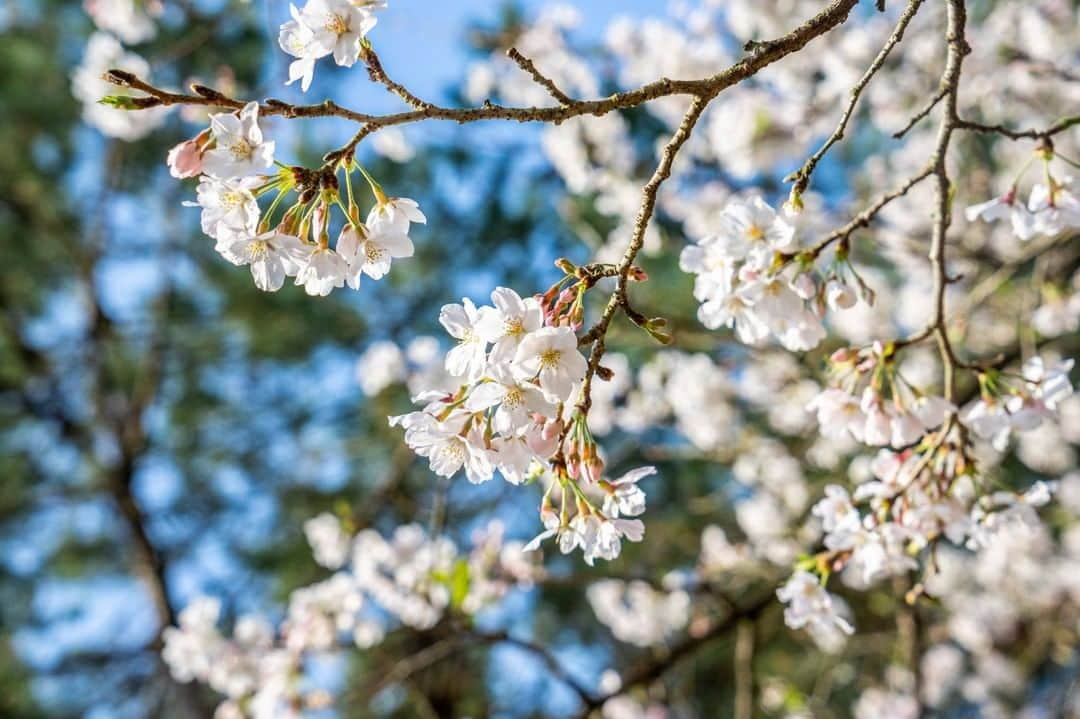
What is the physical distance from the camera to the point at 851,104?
2.51ft

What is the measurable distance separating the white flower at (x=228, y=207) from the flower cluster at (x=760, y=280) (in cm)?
37

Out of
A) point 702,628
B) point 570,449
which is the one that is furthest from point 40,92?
point 570,449

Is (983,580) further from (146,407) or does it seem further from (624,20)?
(146,407)

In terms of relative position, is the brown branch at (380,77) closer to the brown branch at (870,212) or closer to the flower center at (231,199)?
the flower center at (231,199)

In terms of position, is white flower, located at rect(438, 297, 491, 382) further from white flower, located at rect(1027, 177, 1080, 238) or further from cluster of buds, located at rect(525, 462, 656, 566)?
white flower, located at rect(1027, 177, 1080, 238)

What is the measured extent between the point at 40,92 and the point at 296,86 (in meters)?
1.87

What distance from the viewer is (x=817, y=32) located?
2.37 ft

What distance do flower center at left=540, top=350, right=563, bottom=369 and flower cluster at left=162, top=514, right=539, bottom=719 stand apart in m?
1.42

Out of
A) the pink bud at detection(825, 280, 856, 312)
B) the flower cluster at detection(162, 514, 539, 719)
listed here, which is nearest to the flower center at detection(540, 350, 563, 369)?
the pink bud at detection(825, 280, 856, 312)

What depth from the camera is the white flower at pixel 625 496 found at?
2.73 feet

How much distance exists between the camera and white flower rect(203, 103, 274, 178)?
2.21 ft

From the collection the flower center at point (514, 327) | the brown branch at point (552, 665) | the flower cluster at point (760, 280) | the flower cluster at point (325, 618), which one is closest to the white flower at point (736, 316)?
the flower cluster at point (760, 280)

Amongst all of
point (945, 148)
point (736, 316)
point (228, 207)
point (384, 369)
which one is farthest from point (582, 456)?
point (384, 369)

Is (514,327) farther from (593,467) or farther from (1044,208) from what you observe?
(1044,208)
